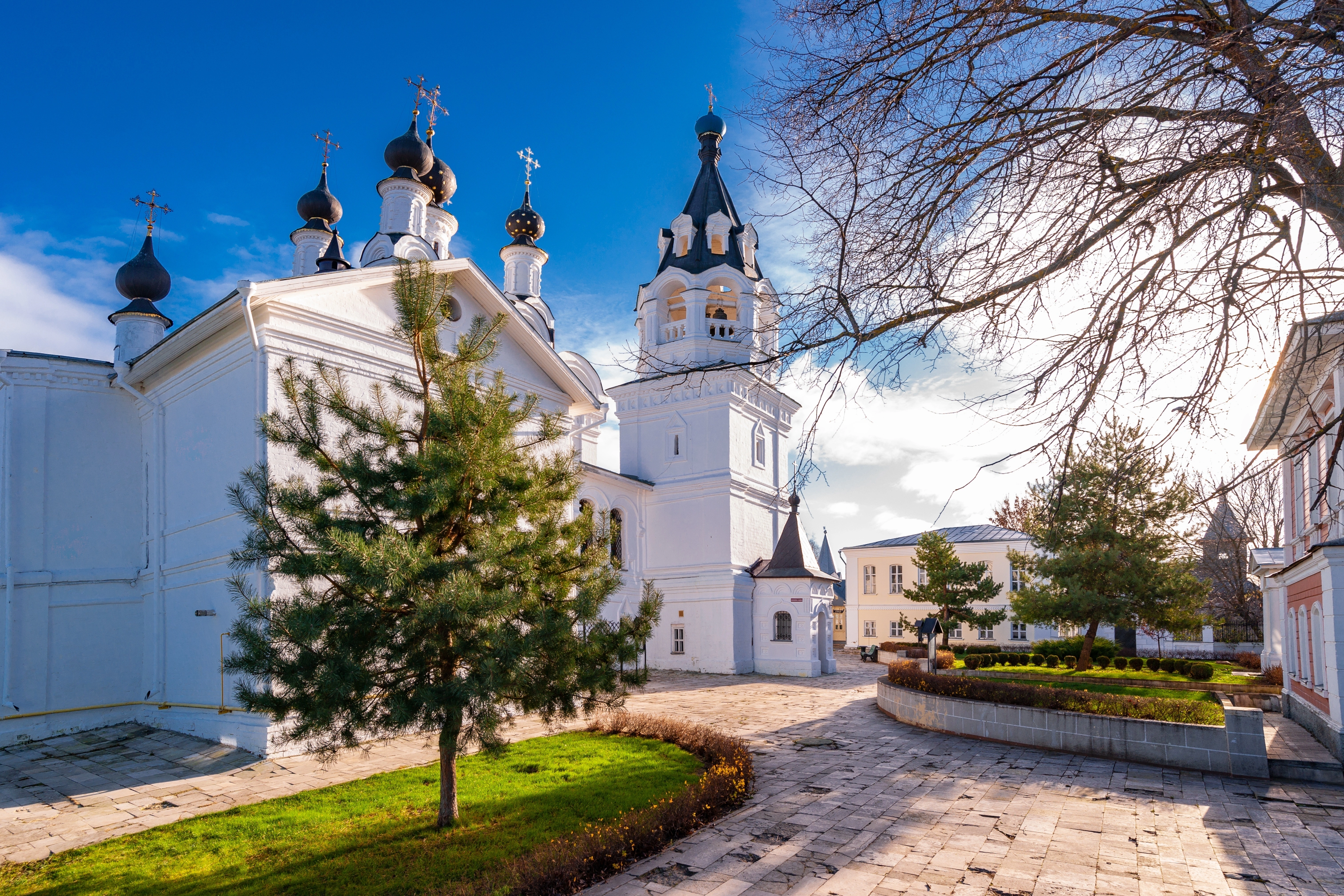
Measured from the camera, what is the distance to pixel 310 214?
21766 mm

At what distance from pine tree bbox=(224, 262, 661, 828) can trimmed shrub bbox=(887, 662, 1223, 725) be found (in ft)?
24.5

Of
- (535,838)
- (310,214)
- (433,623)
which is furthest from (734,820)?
(310,214)

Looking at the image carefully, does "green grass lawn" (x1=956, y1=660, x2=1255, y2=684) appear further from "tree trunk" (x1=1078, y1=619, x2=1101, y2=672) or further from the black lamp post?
the black lamp post

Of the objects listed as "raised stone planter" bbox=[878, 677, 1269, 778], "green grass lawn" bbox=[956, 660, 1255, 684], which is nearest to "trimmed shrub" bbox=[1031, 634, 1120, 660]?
"green grass lawn" bbox=[956, 660, 1255, 684]

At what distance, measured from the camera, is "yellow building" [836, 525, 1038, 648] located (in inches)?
1448

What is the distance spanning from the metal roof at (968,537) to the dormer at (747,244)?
16.1 m

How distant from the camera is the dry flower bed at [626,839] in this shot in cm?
568

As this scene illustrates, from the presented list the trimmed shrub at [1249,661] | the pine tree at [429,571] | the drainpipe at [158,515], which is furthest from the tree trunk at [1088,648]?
the drainpipe at [158,515]

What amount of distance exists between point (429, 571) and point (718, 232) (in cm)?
2394

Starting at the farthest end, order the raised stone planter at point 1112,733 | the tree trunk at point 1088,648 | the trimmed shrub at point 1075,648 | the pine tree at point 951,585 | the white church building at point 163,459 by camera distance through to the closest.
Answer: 1. the pine tree at point 951,585
2. the trimmed shrub at point 1075,648
3. the tree trunk at point 1088,648
4. the white church building at point 163,459
5. the raised stone planter at point 1112,733

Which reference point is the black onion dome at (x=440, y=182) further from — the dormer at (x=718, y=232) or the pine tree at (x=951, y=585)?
the pine tree at (x=951, y=585)

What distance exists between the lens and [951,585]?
30.4m

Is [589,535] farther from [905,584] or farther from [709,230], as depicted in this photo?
[905,584]

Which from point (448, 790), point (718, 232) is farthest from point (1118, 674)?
point (448, 790)
